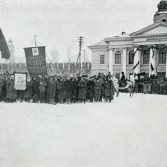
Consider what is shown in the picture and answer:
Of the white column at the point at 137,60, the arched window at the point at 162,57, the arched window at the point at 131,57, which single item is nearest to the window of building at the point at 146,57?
the white column at the point at 137,60

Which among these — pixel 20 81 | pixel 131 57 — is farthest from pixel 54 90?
pixel 131 57

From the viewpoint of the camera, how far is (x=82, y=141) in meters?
6.30

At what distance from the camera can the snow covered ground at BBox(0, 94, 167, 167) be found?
512 centimetres

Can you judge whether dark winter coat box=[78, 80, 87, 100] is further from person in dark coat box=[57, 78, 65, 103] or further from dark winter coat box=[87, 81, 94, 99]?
person in dark coat box=[57, 78, 65, 103]

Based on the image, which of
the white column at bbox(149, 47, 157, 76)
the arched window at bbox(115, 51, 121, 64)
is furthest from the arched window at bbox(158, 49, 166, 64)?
the arched window at bbox(115, 51, 121, 64)

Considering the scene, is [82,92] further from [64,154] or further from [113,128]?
[64,154]

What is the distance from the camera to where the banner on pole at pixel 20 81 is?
13430 mm

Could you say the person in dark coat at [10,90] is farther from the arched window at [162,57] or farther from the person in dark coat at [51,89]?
the arched window at [162,57]

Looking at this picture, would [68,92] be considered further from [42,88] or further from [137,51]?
[137,51]

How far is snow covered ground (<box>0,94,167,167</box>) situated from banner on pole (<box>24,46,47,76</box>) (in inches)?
91.8

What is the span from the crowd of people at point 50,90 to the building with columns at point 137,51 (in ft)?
57.7

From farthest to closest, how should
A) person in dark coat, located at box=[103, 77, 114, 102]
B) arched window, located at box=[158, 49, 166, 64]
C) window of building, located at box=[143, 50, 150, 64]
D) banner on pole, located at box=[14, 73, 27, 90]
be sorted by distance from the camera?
window of building, located at box=[143, 50, 150, 64]
arched window, located at box=[158, 49, 166, 64]
person in dark coat, located at box=[103, 77, 114, 102]
banner on pole, located at box=[14, 73, 27, 90]

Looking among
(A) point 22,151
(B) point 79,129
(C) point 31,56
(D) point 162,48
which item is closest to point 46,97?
(C) point 31,56

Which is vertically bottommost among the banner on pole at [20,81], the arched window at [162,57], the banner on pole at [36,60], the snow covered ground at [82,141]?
the snow covered ground at [82,141]
